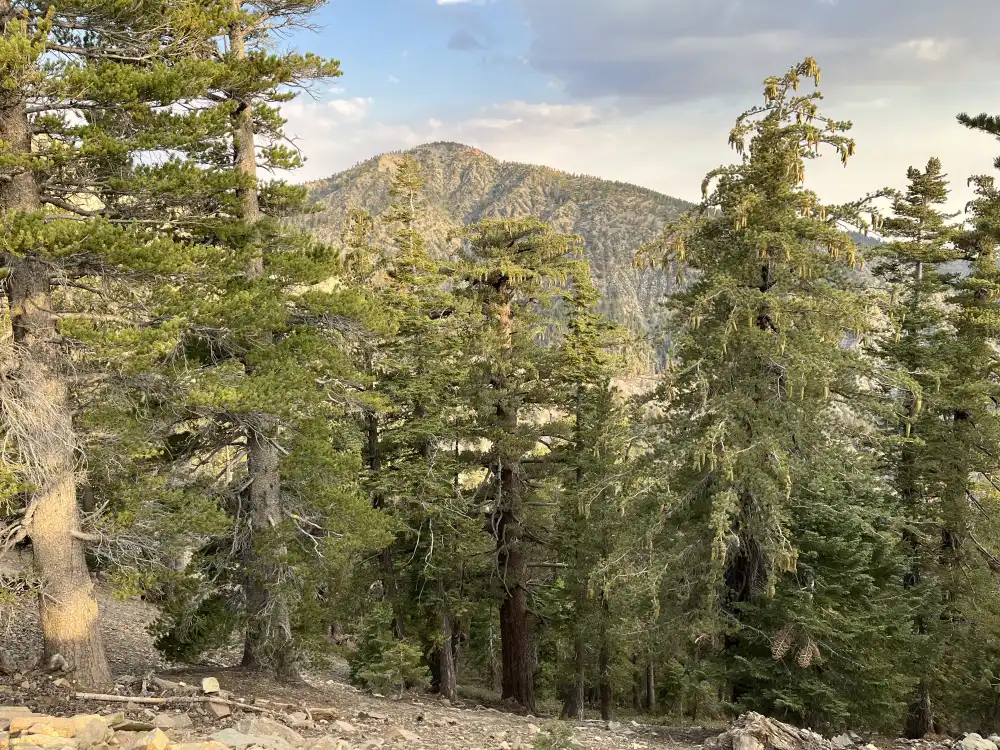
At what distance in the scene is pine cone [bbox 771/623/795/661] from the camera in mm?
11883

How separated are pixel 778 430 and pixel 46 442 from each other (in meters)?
11.6

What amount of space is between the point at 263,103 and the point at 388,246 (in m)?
13.9

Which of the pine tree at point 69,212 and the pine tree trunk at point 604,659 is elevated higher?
the pine tree at point 69,212

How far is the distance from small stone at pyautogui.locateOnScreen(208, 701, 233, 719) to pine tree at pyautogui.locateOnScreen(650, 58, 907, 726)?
7923 mm

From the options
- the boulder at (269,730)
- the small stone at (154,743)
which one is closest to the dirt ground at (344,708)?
the boulder at (269,730)

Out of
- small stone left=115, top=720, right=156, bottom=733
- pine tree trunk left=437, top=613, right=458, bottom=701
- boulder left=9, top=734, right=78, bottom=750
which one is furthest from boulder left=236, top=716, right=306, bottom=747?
pine tree trunk left=437, top=613, right=458, bottom=701

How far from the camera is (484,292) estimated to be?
18531 mm

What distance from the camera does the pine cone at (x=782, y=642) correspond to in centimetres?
1188

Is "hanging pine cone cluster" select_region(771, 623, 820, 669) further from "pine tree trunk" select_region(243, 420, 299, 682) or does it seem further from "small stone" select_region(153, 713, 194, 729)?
"small stone" select_region(153, 713, 194, 729)

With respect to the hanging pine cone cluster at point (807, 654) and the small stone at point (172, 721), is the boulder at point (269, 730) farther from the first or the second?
the hanging pine cone cluster at point (807, 654)

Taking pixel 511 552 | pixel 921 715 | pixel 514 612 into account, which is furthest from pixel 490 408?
pixel 921 715

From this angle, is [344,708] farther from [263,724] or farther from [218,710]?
[263,724]

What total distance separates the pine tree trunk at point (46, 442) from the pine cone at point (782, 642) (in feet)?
35.9

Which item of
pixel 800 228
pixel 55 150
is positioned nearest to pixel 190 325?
pixel 55 150
